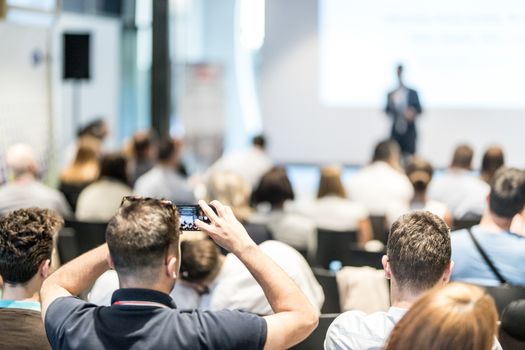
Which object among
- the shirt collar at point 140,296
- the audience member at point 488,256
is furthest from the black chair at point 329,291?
the shirt collar at point 140,296

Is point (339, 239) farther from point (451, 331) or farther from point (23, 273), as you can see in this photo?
point (451, 331)

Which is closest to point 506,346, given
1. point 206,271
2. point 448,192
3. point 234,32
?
point 206,271

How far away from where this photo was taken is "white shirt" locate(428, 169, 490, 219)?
6.79 m

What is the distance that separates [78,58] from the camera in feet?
Answer: 34.4

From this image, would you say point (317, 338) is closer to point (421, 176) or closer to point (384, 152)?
point (421, 176)

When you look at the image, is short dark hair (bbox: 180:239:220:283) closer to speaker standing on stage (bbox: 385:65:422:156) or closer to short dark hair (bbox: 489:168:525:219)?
short dark hair (bbox: 489:168:525:219)

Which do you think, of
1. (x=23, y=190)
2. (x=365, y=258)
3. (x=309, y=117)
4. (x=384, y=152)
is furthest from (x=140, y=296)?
(x=309, y=117)

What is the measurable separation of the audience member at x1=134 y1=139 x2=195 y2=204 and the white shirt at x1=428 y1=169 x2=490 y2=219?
2.12m

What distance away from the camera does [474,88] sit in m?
13.0

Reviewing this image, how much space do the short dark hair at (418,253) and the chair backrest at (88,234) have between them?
165 inches

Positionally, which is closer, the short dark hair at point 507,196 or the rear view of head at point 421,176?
the short dark hair at point 507,196

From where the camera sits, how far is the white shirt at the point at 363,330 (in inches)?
96.3

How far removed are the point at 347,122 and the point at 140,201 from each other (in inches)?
476

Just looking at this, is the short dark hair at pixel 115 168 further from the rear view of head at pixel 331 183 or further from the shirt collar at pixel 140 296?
the shirt collar at pixel 140 296
